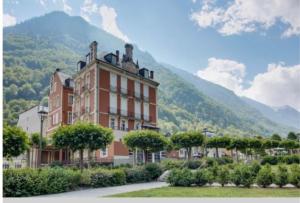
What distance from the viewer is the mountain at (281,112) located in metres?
8.85

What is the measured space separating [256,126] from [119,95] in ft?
22.9

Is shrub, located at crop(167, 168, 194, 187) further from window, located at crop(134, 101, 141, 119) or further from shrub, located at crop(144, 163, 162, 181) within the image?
window, located at crop(134, 101, 141, 119)

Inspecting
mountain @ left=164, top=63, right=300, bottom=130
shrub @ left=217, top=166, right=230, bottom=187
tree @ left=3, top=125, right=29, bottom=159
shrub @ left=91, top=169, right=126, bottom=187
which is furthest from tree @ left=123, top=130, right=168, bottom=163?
tree @ left=3, top=125, right=29, bottom=159

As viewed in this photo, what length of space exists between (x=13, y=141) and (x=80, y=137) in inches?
108

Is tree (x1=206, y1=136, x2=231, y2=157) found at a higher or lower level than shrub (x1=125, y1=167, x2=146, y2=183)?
higher

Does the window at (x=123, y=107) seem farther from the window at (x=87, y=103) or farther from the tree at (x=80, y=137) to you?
the tree at (x=80, y=137)

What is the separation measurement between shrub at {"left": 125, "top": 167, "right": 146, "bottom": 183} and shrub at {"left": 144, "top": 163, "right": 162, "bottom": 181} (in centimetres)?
20

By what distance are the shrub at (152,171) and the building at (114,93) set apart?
5.40 m

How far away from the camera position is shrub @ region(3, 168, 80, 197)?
6.41 m

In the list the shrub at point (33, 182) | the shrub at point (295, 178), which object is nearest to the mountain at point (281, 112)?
the shrub at point (295, 178)

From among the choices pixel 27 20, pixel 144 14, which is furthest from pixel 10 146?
pixel 144 14

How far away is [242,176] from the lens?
25.3 ft

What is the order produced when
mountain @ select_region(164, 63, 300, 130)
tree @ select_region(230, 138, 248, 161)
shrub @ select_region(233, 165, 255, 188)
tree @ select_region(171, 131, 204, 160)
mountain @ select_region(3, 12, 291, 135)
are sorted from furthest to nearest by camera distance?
tree @ select_region(230, 138, 248, 161)
tree @ select_region(171, 131, 204, 160)
mountain @ select_region(3, 12, 291, 135)
mountain @ select_region(164, 63, 300, 130)
shrub @ select_region(233, 165, 255, 188)

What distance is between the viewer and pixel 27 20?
9.55 meters
